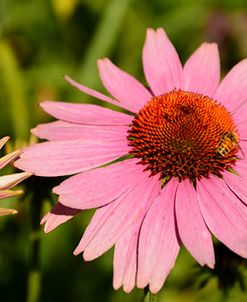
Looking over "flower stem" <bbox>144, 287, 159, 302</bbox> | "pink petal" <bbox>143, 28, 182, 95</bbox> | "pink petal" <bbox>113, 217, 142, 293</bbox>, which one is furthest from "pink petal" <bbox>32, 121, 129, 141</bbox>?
"flower stem" <bbox>144, 287, 159, 302</bbox>

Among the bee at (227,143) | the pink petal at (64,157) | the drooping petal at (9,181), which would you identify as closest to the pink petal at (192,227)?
the bee at (227,143)

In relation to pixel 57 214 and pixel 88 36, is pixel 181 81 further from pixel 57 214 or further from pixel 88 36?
pixel 88 36

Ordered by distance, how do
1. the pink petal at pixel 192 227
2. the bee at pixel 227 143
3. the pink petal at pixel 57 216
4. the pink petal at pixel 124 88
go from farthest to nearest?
1. the pink petal at pixel 124 88
2. the bee at pixel 227 143
3. the pink petal at pixel 57 216
4. the pink petal at pixel 192 227

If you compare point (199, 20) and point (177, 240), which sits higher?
point (199, 20)

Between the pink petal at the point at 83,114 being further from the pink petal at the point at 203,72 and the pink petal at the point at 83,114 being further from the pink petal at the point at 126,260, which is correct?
the pink petal at the point at 126,260

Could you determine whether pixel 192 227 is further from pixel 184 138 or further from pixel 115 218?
pixel 184 138

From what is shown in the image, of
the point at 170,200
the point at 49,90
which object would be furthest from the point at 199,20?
the point at 170,200

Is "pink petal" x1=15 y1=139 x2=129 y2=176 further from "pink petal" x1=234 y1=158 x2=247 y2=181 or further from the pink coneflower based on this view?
"pink petal" x1=234 y1=158 x2=247 y2=181
